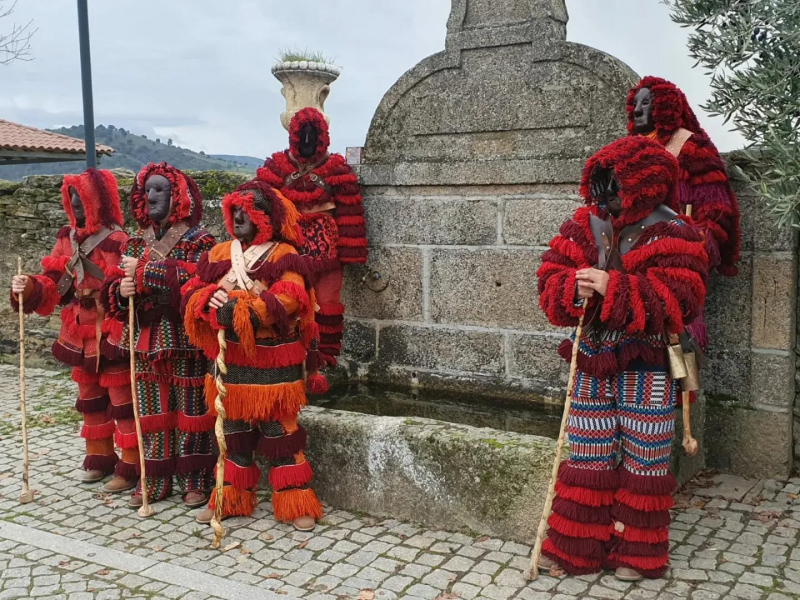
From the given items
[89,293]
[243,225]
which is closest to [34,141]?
[89,293]

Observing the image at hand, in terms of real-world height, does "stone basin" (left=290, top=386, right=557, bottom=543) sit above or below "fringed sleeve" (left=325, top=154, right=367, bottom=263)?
below

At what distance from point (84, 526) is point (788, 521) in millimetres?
4206

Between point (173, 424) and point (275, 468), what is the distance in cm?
92

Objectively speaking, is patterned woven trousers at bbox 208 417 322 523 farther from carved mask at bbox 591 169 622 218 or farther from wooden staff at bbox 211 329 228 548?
carved mask at bbox 591 169 622 218

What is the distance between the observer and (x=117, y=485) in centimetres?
579

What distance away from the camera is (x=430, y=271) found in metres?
6.82

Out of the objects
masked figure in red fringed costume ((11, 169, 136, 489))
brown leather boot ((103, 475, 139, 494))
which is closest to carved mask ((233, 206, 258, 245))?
masked figure in red fringed costume ((11, 169, 136, 489))

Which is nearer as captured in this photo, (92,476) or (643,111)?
(643,111)

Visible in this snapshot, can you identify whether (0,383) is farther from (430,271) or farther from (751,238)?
(751,238)

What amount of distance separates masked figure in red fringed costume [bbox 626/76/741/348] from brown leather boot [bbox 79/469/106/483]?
412cm

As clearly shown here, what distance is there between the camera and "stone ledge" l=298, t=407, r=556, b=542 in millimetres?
4781

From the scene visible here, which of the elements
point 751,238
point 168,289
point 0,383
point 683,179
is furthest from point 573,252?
point 0,383

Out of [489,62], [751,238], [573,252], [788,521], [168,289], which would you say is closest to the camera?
[573,252]

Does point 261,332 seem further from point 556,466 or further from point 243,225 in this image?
point 556,466
